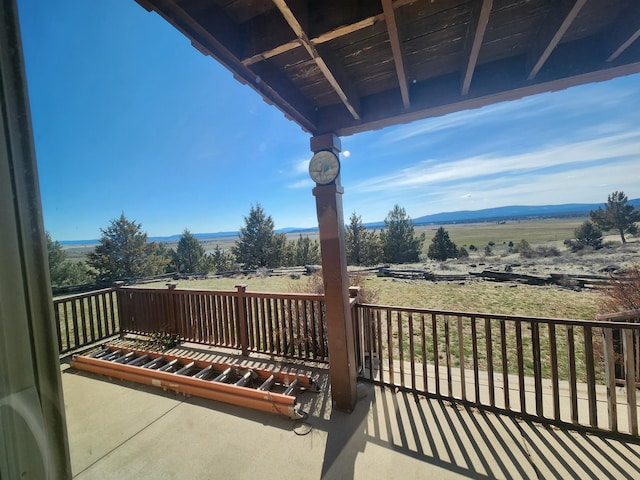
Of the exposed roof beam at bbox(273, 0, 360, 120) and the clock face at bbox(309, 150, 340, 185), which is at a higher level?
the exposed roof beam at bbox(273, 0, 360, 120)

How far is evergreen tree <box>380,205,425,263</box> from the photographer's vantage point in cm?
2073

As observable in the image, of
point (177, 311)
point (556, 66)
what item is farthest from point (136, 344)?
point (556, 66)

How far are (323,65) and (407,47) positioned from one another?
1.99ft

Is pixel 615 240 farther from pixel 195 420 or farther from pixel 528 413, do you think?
pixel 195 420

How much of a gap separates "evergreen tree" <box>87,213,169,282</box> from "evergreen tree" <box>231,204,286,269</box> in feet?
22.4

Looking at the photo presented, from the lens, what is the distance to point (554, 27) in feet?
4.67

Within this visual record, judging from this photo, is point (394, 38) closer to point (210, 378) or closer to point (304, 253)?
point (210, 378)

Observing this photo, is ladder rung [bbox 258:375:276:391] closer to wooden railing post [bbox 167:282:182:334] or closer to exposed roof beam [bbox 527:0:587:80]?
wooden railing post [bbox 167:282:182:334]

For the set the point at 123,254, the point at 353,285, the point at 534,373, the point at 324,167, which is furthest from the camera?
the point at 123,254

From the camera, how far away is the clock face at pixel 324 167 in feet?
7.86

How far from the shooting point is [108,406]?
264 centimetres

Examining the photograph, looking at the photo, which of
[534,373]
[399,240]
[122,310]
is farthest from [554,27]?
[399,240]

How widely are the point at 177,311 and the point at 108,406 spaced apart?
1.61 metres

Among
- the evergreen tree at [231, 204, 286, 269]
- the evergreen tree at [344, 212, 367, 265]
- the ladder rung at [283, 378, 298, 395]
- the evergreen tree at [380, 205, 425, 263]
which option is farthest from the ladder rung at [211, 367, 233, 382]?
the evergreen tree at [231, 204, 286, 269]
